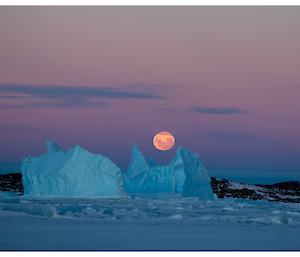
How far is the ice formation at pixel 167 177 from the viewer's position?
28.0m

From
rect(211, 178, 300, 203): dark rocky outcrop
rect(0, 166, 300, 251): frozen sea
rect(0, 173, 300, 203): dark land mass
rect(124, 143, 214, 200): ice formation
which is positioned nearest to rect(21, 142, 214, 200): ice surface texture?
rect(124, 143, 214, 200): ice formation

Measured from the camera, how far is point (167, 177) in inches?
1107

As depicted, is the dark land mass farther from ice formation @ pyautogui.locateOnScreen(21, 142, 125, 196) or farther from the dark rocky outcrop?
ice formation @ pyautogui.locateOnScreen(21, 142, 125, 196)

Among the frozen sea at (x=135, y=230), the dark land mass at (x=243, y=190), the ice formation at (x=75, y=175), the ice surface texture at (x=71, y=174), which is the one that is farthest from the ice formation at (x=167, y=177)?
the dark land mass at (x=243, y=190)

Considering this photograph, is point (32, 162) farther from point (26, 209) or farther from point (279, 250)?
point (279, 250)

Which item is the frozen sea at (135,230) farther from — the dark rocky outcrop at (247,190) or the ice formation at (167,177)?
the dark rocky outcrop at (247,190)

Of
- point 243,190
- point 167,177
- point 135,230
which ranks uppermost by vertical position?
point 167,177

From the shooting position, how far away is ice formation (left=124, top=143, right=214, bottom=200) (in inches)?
1102

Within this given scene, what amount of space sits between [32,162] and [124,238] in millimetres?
17081

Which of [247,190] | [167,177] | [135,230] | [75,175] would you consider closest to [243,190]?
[247,190]

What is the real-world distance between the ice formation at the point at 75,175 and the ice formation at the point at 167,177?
9.63 ft

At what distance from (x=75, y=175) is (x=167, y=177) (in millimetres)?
6547

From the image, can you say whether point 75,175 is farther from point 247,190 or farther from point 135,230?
point 247,190

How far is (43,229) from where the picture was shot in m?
10.6
